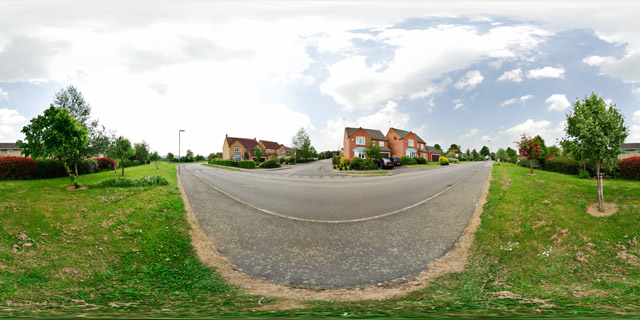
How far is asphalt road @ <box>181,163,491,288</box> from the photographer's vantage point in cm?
522

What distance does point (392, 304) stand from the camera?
12.5 ft

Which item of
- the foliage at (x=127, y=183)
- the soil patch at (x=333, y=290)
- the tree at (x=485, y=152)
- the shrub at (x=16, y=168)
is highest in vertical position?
the tree at (x=485, y=152)

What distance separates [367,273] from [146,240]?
19.9 ft

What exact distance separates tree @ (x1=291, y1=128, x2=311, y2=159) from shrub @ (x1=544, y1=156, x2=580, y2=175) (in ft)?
159

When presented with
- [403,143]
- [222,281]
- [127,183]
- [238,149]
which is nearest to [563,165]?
[222,281]

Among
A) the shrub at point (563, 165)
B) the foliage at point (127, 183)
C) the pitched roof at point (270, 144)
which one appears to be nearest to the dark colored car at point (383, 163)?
the shrub at point (563, 165)

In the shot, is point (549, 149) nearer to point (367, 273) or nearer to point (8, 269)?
point (367, 273)

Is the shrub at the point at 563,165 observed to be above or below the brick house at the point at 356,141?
below

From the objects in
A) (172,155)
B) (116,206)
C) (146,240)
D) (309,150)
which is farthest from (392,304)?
(172,155)

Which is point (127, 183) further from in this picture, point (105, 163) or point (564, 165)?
point (564, 165)

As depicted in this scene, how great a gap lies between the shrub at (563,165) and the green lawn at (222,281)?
16.0 m

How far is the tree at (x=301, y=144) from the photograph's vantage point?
6438cm

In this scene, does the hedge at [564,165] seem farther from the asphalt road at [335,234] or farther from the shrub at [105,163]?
the shrub at [105,163]

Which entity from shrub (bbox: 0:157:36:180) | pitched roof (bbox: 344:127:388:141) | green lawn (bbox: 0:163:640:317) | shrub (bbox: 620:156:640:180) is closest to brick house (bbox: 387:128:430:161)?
pitched roof (bbox: 344:127:388:141)
